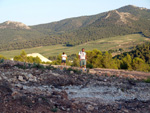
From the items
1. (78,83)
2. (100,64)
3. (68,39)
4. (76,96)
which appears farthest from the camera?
(68,39)

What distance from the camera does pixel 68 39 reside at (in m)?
158

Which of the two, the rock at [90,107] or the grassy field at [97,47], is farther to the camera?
the grassy field at [97,47]

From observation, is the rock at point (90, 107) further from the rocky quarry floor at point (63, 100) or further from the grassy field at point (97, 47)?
the grassy field at point (97, 47)

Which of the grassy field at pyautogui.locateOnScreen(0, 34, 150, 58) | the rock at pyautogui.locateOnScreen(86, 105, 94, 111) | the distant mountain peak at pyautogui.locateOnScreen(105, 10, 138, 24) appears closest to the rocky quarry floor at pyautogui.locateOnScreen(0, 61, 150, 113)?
the rock at pyautogui.locateOnScreen(86, 105, 94, 111)

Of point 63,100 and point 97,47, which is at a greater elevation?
point 97,47

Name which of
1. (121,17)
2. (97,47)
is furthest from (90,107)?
(121,17)

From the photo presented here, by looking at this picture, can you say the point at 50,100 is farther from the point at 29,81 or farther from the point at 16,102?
the point at 29,81

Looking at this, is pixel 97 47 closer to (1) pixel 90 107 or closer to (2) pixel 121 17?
(2) pixel 121 17

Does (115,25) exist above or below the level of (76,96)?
above

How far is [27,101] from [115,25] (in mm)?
163024

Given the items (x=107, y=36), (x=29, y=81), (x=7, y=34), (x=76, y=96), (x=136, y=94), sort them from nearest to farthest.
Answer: (x=76, y=96) → (x=136, y=94) → (x=29, y=81) → (x=107, y=36) → (x=7, y=34)

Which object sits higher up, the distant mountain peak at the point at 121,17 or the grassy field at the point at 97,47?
the distant mountain peak at the point at 121,17

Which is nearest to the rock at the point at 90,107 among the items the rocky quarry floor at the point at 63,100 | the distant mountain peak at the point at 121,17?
the rocky quarry floor at the point at 63,100

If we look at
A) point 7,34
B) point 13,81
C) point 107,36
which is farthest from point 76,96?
point 7,34
